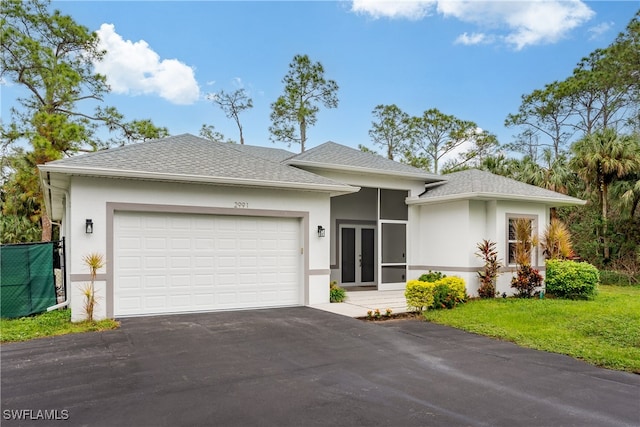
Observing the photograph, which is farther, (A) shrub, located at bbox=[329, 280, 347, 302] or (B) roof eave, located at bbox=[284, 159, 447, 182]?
(B) roof eave, located at bbox=[284, 159, 447, 182]

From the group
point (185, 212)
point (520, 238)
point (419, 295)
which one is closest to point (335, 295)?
point (419, 295)

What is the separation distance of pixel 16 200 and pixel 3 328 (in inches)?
837

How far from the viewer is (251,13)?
15070 mm

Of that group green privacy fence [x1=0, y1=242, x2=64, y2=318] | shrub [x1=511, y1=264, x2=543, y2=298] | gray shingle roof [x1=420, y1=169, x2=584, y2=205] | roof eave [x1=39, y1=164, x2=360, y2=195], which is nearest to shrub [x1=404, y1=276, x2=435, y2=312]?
roof eave [x1=39, y1=164, x2=360, y2=195]

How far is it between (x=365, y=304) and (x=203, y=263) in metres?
4.26

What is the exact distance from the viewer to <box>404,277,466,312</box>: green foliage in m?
9.92

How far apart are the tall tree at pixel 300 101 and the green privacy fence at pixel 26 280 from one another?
2252 centimetres

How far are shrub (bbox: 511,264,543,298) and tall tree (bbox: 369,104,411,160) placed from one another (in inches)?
891

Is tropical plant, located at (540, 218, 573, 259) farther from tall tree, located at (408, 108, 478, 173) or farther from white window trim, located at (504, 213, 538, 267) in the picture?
tall tree, located at (408, 108, 478, 173)

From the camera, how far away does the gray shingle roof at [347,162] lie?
12528 millimetres

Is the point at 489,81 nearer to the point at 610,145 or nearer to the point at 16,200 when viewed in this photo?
the point at 610,145

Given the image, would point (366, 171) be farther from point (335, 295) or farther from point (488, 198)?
point (335, 295)

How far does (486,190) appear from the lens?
12039 mm

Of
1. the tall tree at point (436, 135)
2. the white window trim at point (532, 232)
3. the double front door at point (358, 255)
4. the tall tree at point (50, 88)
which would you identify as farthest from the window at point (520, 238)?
the tall tree at point (436, 135)
